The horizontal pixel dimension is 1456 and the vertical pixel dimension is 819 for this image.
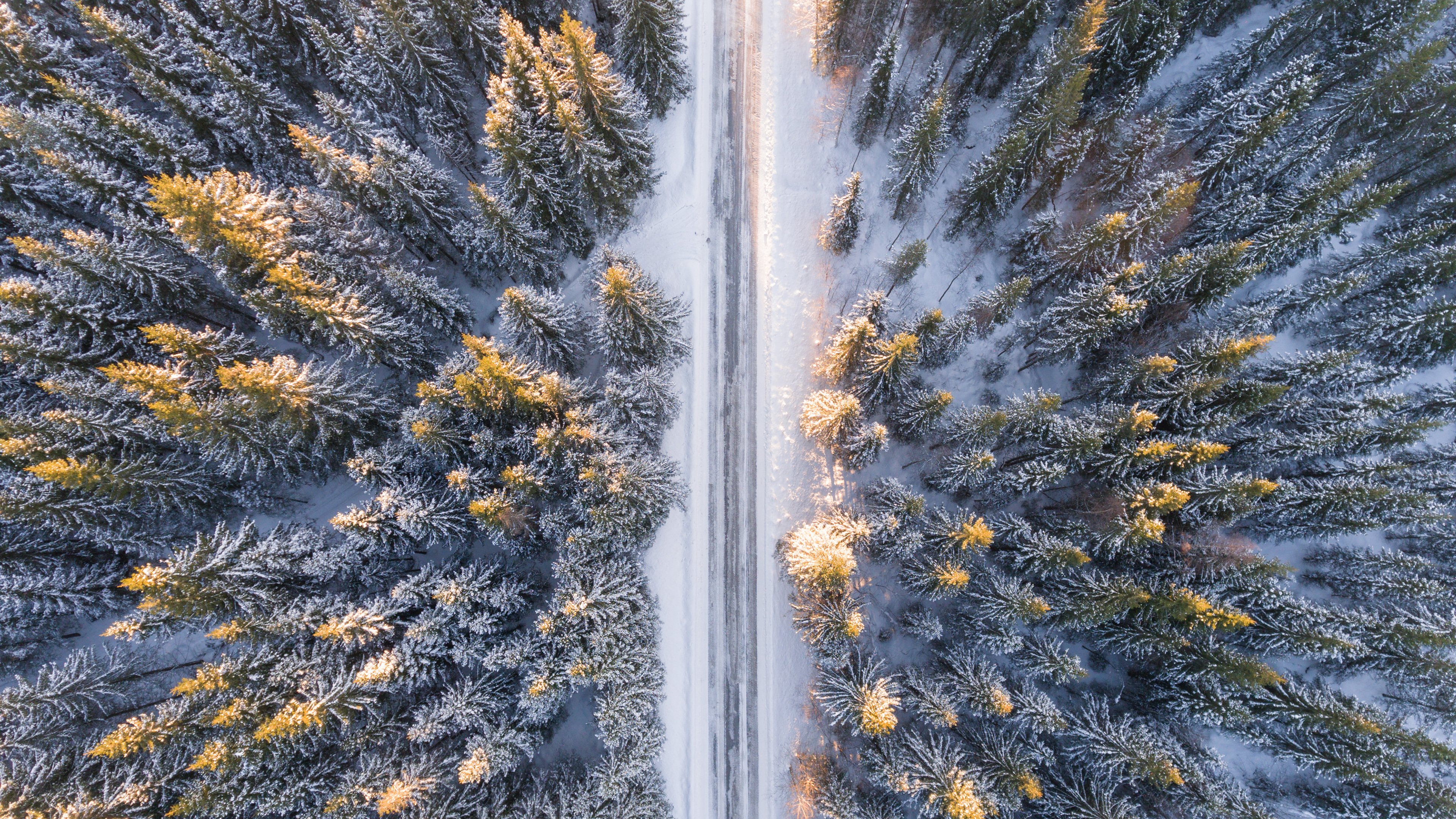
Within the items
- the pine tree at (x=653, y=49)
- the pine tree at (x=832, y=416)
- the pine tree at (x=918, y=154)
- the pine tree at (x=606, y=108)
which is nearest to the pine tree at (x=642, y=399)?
the pine tree at (x=832, y=416)

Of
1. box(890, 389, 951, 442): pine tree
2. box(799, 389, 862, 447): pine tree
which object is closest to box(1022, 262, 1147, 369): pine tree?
box(890, 389, 951, 442): pine tree

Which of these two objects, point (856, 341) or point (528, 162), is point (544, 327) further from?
point (856, 341)

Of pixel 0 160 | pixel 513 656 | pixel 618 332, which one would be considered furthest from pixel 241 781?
pixel 0 160

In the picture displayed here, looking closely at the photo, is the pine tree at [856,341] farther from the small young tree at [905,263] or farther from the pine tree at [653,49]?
the pine tree at [653,49]

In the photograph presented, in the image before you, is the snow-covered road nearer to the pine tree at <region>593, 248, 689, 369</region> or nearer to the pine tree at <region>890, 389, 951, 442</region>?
the pine tree at <region>593, 248, 689, 369</region>

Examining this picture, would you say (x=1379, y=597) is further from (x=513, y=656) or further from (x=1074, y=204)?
(x=513, y=656)

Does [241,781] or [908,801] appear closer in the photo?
[241,781]

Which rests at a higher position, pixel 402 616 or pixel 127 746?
pixel 402 616
